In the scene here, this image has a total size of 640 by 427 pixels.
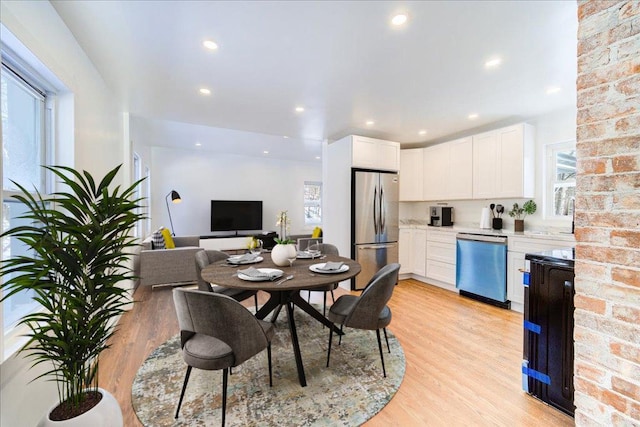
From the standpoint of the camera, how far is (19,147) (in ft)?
5.27

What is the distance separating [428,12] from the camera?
1.71m

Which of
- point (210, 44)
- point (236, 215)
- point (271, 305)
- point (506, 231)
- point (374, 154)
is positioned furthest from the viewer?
point (236, 215)

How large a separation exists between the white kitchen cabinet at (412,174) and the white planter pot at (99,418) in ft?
15.3

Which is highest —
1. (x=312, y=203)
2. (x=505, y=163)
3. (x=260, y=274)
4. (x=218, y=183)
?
(x=218, y=183)

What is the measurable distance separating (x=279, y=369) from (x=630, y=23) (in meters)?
2.72

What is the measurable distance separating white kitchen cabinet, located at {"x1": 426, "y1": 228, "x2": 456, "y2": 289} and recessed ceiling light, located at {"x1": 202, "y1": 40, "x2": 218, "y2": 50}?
3.79 meters

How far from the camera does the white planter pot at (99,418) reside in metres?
1.11

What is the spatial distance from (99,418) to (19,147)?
1577 mm

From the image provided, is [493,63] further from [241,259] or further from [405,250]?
[405,250]

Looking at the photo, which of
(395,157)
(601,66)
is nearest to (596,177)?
(601,66)

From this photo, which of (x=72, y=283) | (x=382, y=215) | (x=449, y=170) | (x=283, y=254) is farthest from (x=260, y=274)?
(x=449, y=170)

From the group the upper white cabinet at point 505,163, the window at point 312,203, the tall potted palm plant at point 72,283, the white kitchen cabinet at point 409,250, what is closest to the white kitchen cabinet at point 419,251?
the white kitchen cabinet at point 409,250

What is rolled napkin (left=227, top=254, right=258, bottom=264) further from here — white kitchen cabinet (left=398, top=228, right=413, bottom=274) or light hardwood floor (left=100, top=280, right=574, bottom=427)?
white kitchen cabinet (left=398, top=228, right=413, bottom=274)

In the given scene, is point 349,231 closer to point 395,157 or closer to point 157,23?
point 395,157
